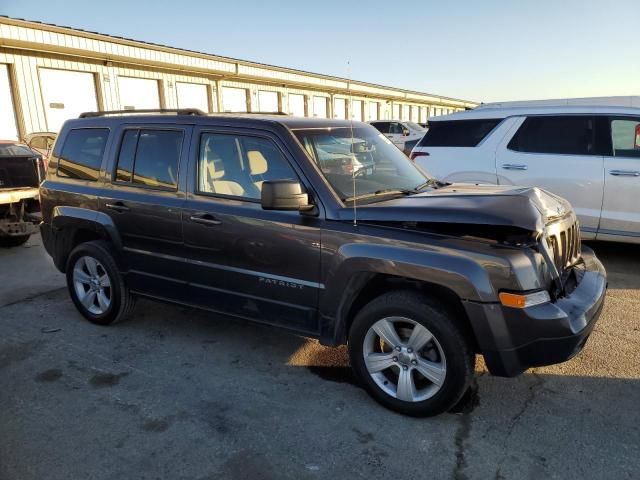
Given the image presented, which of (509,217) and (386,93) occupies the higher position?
(386,93)

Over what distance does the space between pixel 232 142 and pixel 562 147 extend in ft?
14.2

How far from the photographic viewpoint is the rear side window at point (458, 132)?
6609 millimetres

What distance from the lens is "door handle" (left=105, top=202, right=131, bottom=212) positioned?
421 centimetres

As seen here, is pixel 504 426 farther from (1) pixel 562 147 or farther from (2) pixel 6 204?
(2) pixel 6 204

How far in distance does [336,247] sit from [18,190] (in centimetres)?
646

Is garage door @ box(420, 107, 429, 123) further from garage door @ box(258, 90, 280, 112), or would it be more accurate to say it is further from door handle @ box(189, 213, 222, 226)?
door handle @ box(189, 213, 222, 226)

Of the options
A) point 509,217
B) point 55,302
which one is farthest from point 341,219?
point 55,302

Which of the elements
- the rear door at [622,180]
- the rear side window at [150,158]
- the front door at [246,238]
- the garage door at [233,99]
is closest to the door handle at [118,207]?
the rear side window at [150,158]

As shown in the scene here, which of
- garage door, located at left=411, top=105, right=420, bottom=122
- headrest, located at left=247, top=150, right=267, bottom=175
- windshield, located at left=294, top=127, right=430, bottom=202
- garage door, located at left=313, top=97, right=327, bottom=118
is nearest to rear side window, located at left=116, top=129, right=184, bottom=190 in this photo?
headrest, located at left=247, top=150, right=267, bottom=175

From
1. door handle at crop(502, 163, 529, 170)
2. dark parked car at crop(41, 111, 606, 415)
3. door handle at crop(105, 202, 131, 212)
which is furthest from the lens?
door handle at crop(502, 163, 529, 170)

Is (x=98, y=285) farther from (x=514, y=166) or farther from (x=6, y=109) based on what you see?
(x=6, y=109)

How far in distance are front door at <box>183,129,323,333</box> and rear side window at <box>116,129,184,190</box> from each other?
0.22 meters

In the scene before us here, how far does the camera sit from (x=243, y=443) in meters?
2.88

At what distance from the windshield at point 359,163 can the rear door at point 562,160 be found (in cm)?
264
